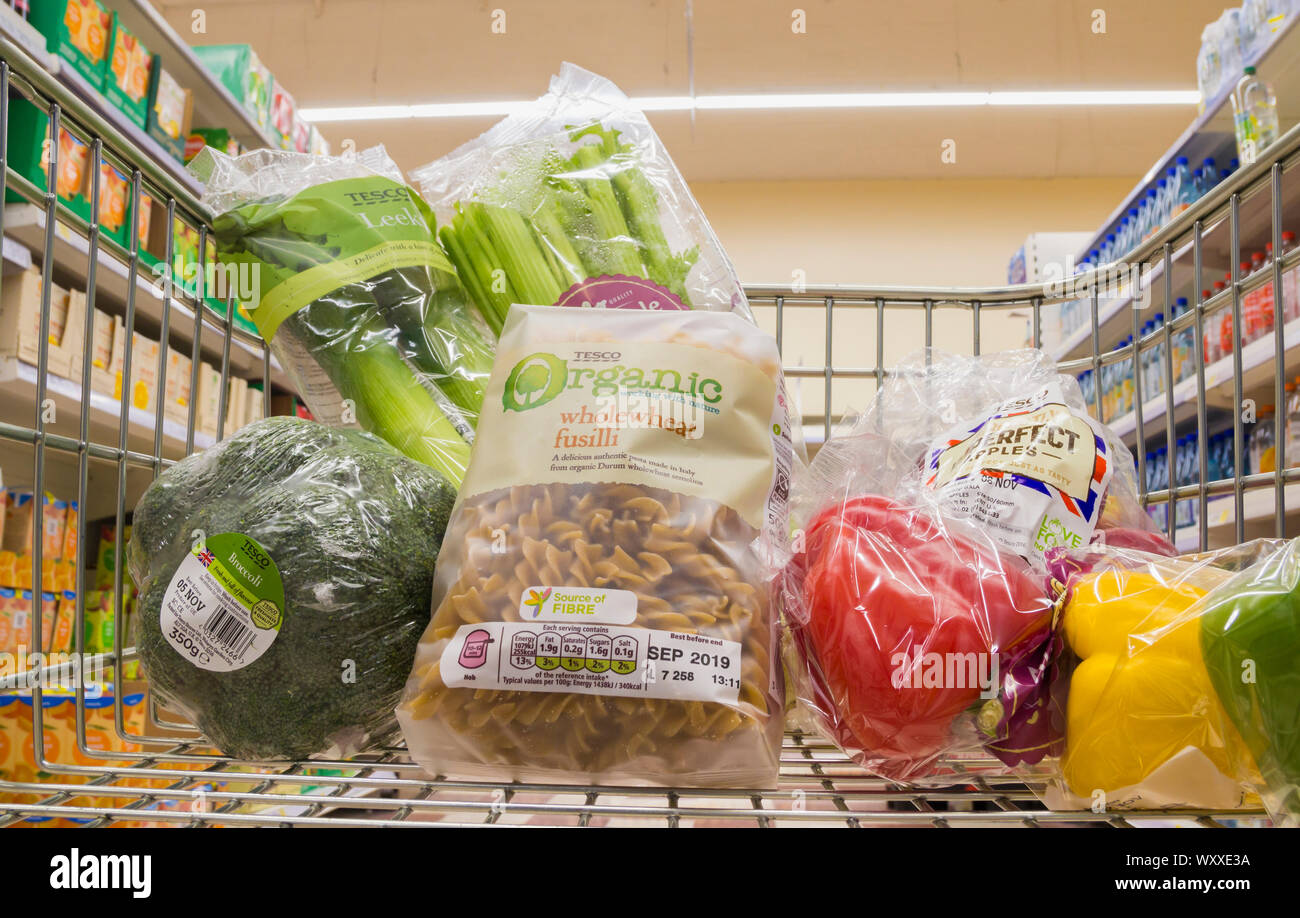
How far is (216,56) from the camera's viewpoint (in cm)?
317

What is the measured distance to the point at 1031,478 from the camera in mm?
741

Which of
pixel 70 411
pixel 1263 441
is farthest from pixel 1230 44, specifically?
pixel 70 411

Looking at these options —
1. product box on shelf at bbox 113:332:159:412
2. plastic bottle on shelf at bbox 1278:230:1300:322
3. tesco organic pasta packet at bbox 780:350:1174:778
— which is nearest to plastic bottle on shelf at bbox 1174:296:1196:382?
plastic bottle on shelf at bbox 1278:230:1300:322

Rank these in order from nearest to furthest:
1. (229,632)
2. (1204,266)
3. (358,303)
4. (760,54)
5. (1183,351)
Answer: (229,632) → (358,303) → (1183,351) → (1204,266) → (760,54)

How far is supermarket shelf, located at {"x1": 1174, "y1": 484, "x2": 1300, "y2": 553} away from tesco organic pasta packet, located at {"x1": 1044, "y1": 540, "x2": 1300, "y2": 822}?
1565 mm

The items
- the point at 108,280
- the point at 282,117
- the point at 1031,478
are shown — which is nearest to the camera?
the point at 1031,478

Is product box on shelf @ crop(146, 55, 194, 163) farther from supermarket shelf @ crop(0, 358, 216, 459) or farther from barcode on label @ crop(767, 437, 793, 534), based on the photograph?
barcode on label @ crop(767, 437, 793, 534)

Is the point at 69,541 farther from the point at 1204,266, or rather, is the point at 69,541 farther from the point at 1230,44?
the point at 1204,266

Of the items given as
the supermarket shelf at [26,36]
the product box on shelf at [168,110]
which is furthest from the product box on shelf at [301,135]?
the supermarket shelf at [26,36]

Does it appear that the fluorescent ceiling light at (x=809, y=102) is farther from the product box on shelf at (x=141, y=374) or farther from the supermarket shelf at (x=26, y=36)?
the supermarket shelf at (x=26, y=36)

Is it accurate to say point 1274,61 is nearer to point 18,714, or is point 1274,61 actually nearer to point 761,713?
point 761,713

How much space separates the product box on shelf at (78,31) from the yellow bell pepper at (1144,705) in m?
2.58

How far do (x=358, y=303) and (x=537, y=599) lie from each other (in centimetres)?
51

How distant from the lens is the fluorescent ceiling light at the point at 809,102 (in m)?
5.86
